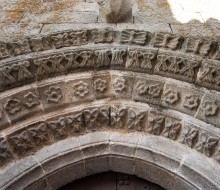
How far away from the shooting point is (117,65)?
256cm

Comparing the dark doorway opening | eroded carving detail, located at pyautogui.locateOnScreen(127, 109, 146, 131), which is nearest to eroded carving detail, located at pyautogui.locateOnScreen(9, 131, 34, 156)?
the dark doorway opening

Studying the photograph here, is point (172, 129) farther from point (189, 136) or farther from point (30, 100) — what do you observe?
point (30, 100)

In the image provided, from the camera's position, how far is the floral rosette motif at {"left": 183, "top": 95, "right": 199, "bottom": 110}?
2312 mm

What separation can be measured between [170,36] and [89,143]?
106 cm

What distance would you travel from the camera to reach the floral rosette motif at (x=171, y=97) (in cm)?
239

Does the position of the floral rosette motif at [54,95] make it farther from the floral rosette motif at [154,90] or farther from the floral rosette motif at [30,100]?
the floral rosette motif at [154,90]

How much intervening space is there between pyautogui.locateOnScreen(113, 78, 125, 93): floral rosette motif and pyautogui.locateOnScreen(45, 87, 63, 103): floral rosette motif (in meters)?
0.42

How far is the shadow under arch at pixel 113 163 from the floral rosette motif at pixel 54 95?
1.04 feet

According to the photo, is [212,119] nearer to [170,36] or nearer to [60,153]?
[170,36]

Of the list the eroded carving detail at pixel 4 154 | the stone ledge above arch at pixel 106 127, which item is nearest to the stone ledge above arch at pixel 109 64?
the stone ledge above arch at pixel 106 127

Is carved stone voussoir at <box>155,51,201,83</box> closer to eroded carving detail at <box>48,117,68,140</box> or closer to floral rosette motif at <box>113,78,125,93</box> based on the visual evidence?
floral rosette motif at <box>113,78,125,93</box>

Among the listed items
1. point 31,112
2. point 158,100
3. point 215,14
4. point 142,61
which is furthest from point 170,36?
point 31,112

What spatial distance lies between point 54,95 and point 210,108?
3.75ft

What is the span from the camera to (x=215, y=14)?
3.05 m
